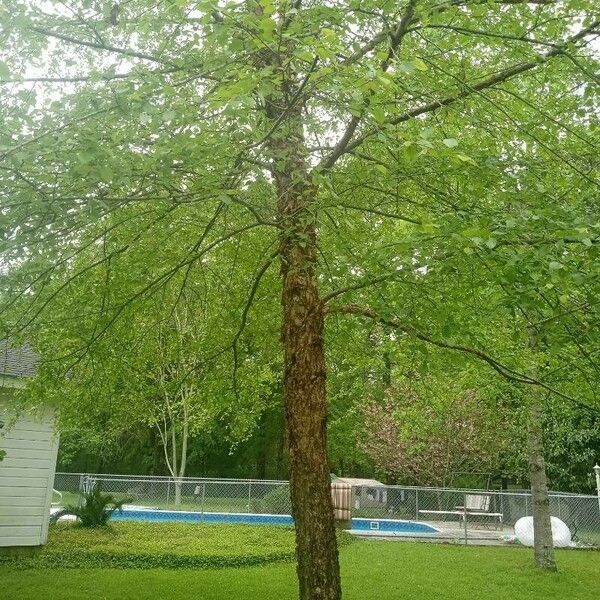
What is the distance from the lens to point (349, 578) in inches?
391

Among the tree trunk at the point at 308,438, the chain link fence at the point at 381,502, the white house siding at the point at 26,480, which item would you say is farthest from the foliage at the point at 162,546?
the tree trunk at the point at 308,438

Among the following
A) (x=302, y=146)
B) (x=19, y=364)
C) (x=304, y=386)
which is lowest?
(x=304, y=386)

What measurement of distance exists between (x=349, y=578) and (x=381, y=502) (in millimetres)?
8773

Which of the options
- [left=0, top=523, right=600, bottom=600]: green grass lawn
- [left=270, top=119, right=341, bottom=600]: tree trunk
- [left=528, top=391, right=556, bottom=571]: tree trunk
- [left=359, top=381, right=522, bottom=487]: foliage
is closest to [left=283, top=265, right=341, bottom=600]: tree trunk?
[left=270, top=119, right=341, bottom=600]: tree trunk

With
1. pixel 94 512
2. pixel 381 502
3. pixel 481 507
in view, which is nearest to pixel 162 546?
pixel 94 512

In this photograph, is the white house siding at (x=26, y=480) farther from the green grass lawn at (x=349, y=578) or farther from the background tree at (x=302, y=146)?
the background tree at (x=302, y=146)

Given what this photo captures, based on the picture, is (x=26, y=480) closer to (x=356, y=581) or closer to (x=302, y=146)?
(x=356, y=581)

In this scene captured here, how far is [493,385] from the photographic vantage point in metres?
8.50

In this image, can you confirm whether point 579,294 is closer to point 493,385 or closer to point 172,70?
point 172,70

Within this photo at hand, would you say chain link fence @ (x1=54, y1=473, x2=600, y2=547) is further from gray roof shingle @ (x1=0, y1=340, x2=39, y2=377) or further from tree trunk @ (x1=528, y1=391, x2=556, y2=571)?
gray roof shingle @ (x1=0, y1=340, x2=39, y2=377)

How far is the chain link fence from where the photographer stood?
16.9m

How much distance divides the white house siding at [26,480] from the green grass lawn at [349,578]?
0.62 m

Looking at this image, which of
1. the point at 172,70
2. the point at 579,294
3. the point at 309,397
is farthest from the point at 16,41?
the point at 579,294

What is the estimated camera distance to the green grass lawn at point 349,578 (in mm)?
8422
